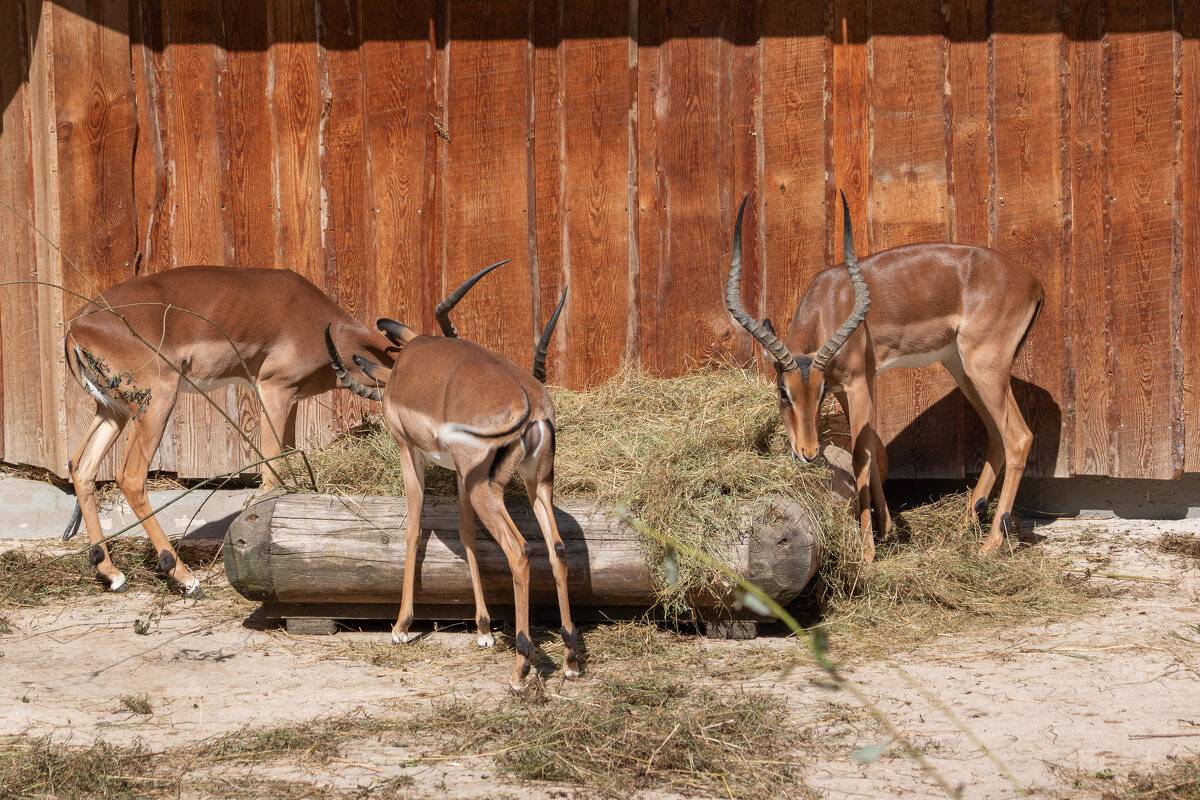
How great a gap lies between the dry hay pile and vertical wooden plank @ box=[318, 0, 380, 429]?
1.58 m

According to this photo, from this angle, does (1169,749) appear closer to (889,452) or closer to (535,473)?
(535,473)

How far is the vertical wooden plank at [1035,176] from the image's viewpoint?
7.43m

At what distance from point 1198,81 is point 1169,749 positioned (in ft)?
16.4

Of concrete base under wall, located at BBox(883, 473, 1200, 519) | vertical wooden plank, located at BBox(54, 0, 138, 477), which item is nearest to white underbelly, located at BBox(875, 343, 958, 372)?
concrete base under wall, located at BBox(883, 473, 1200, 519)

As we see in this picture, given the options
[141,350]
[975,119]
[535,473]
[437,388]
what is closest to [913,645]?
[535,473]

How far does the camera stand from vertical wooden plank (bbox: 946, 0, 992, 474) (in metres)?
7.51

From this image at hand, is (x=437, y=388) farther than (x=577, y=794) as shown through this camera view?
Yes

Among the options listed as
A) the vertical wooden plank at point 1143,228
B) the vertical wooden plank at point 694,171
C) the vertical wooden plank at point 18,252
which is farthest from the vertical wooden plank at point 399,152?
the vertical wooden plank at point 1143,228

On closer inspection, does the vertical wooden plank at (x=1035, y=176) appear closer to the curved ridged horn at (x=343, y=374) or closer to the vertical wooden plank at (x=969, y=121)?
the vertical wooden plank at (x=969, y=121)

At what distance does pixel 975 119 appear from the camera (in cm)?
752

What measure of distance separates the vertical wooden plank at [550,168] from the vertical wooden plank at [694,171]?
0.69 m

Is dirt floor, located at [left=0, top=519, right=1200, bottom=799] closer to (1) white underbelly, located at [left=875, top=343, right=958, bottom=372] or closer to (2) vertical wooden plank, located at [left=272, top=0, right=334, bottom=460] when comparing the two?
(1) white underbelly, located at [left=875, top=343, right=958, bottom=372]

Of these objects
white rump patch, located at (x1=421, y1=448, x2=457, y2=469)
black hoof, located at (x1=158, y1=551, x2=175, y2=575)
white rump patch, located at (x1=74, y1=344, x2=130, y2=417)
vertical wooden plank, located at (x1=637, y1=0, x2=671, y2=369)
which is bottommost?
black hoof, located at (x1=158, y1=551, x2=175, y2=575)

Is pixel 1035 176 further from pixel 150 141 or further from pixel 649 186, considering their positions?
pixel 150 141
